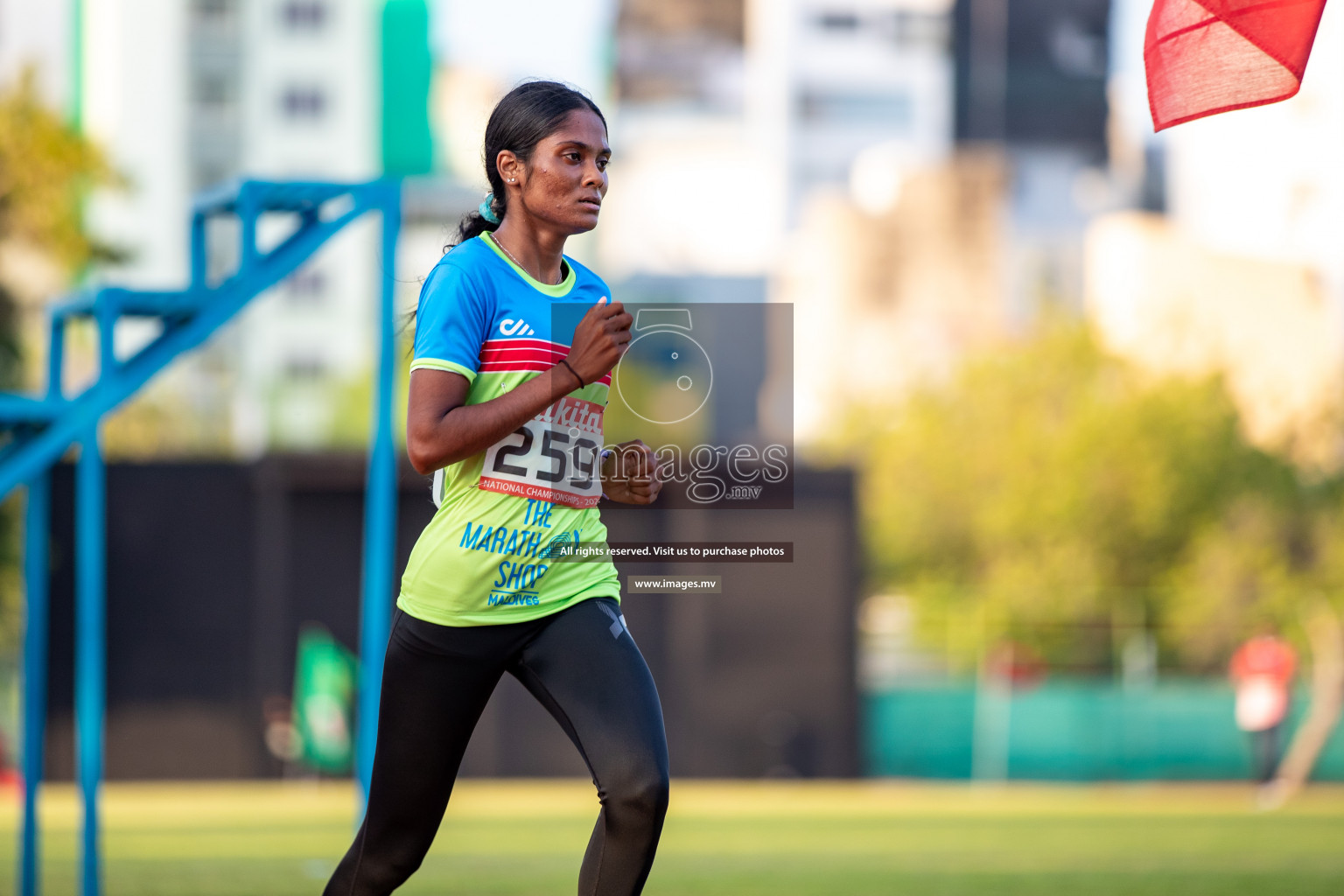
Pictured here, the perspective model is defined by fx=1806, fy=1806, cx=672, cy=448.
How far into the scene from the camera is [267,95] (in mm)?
71500

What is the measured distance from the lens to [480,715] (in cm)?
389

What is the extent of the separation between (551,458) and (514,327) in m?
0.29

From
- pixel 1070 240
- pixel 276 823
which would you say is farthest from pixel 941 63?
pixel 276 823

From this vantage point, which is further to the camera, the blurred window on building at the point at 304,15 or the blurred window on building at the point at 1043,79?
the blurred window on building at the point at 1043,79

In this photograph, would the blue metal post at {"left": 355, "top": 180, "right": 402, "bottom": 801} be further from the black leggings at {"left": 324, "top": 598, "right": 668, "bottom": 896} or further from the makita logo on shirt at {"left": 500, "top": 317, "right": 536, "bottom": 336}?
the makita logo on shirt at {"left": 500, "top": 317, "right": 536, "bottom": 336}

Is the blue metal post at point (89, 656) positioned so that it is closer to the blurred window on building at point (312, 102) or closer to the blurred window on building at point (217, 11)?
the blurred window on building at point (312, 102)

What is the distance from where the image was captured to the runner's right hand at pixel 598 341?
3670 millimetres

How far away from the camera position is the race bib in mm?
3859

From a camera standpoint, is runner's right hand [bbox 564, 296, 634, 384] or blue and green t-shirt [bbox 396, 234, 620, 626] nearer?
runner's right hand [bbox 564, 296, 634, 384]

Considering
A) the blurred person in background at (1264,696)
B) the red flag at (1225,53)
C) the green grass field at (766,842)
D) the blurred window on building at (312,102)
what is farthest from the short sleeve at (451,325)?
the blurred window on building at (312,102)

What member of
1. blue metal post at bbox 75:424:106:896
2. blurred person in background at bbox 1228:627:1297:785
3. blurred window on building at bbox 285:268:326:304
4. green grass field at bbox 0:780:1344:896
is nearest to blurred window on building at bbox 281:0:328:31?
blurred window on building at bbox 285:268:326:304

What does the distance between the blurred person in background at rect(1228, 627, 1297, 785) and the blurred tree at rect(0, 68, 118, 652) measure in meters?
15.8

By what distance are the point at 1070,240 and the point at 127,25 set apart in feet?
124

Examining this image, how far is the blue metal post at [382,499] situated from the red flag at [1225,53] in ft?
13.9
